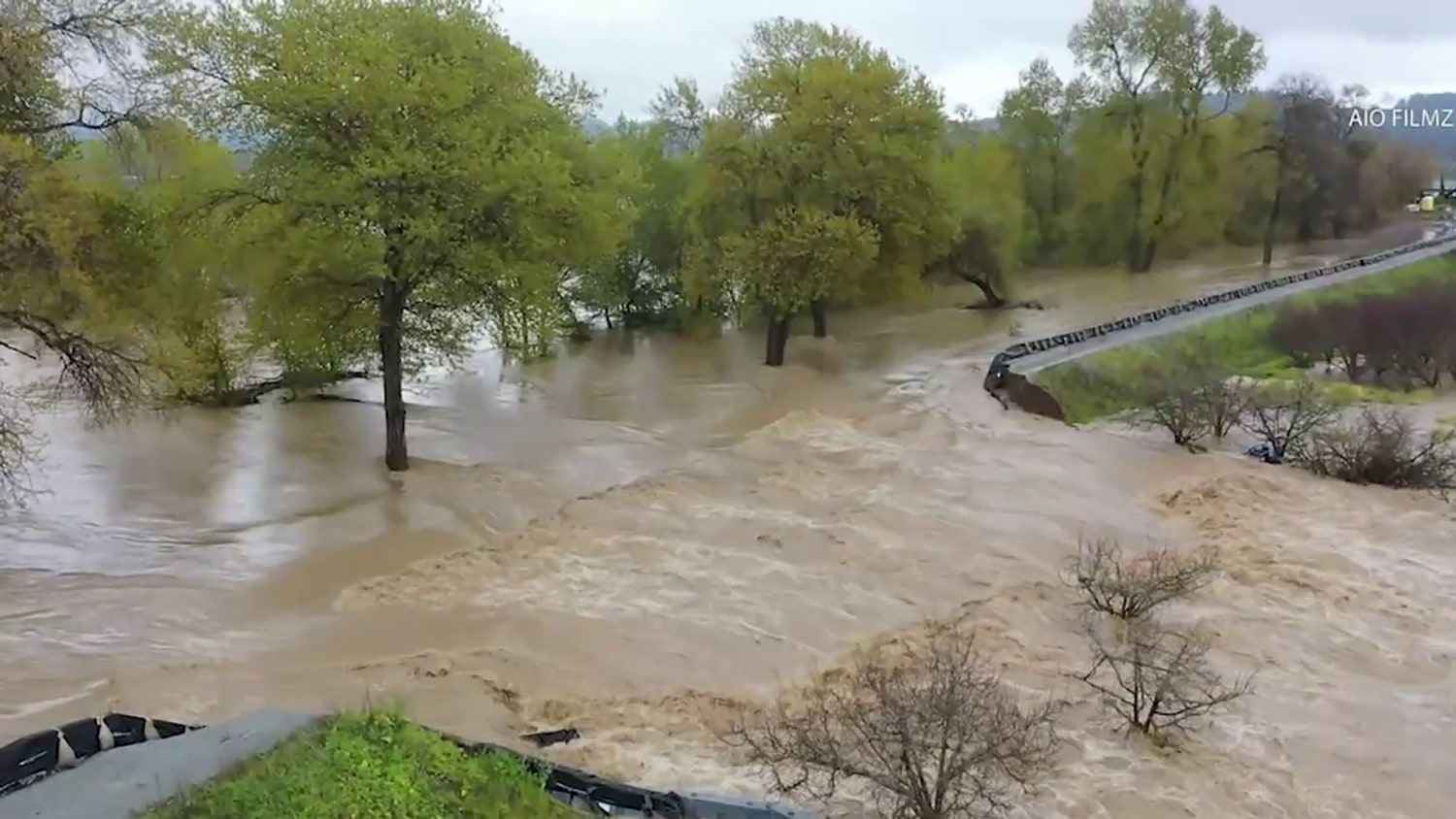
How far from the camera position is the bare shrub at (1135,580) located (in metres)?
14.0

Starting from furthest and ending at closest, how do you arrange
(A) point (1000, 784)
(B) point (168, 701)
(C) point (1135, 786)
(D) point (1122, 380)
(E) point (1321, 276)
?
(E) point (1321, 276) → (D) point (1122, 380) → (B) point (168, 701) → (C) point (1135, 786) → (A) point (1000, 784)

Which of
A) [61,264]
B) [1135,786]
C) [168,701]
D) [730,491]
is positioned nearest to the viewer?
[1135,786]

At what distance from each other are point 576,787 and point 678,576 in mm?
7646

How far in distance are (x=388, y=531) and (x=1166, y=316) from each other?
93.9 ft

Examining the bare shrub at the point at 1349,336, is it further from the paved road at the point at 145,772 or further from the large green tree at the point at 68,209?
the paved road at the point at 145,772

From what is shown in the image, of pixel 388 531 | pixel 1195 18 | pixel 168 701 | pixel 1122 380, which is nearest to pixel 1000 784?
pixel 168 701

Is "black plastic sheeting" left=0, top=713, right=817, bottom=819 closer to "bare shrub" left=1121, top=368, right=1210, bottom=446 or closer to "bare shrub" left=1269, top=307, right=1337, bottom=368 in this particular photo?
"bare shrub" left=1121, top=368, right=1210, bottom=446

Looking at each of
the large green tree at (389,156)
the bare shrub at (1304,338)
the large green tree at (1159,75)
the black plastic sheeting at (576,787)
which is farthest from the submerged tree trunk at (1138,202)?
the black plastic sheeting at (576,787)

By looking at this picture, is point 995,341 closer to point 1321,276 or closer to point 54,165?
point 1321,276

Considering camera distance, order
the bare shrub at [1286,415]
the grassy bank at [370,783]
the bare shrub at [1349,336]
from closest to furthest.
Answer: the grassy bank at [370,783] → the bare shrub at [1286,415] → the bare shrub at [1349,336]

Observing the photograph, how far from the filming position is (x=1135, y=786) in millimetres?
10859

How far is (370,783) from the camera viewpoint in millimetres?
7656

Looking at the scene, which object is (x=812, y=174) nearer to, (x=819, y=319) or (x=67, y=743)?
(x=819, y=319)

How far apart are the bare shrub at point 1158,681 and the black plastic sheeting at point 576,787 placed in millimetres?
4528
